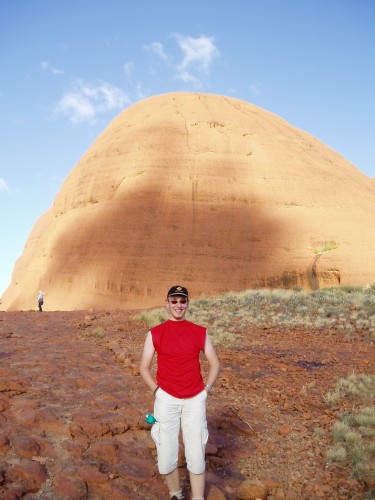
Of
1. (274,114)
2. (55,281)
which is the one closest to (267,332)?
(55,281)

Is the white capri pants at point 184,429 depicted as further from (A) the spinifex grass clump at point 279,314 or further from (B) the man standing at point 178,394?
(A) the spinifex grass clump at point 279,314

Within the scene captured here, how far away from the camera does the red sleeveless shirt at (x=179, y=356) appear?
3098 mm

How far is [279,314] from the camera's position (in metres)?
13.7

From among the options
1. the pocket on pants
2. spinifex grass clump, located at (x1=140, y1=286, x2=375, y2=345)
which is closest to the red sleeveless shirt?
the pocket on pants

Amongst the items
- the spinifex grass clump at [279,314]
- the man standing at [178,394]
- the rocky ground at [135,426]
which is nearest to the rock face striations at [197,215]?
the spinifex grass clump at [279,314]

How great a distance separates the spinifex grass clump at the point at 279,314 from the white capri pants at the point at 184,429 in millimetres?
6718

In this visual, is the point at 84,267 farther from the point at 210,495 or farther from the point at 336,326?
the point at 210,495

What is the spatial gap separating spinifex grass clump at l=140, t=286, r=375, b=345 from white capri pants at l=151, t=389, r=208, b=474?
22.0 ft

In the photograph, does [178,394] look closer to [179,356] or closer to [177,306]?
[179,356]

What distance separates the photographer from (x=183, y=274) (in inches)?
1014

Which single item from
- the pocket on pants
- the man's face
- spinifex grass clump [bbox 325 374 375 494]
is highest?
the man's face

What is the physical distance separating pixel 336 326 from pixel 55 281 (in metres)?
22.3

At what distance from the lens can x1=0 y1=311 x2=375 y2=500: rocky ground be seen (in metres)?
3.38

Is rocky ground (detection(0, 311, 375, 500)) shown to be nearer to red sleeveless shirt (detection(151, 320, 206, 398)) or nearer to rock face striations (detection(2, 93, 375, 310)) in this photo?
red sleeveless shirt (detection(151, 320, 206, 398))
